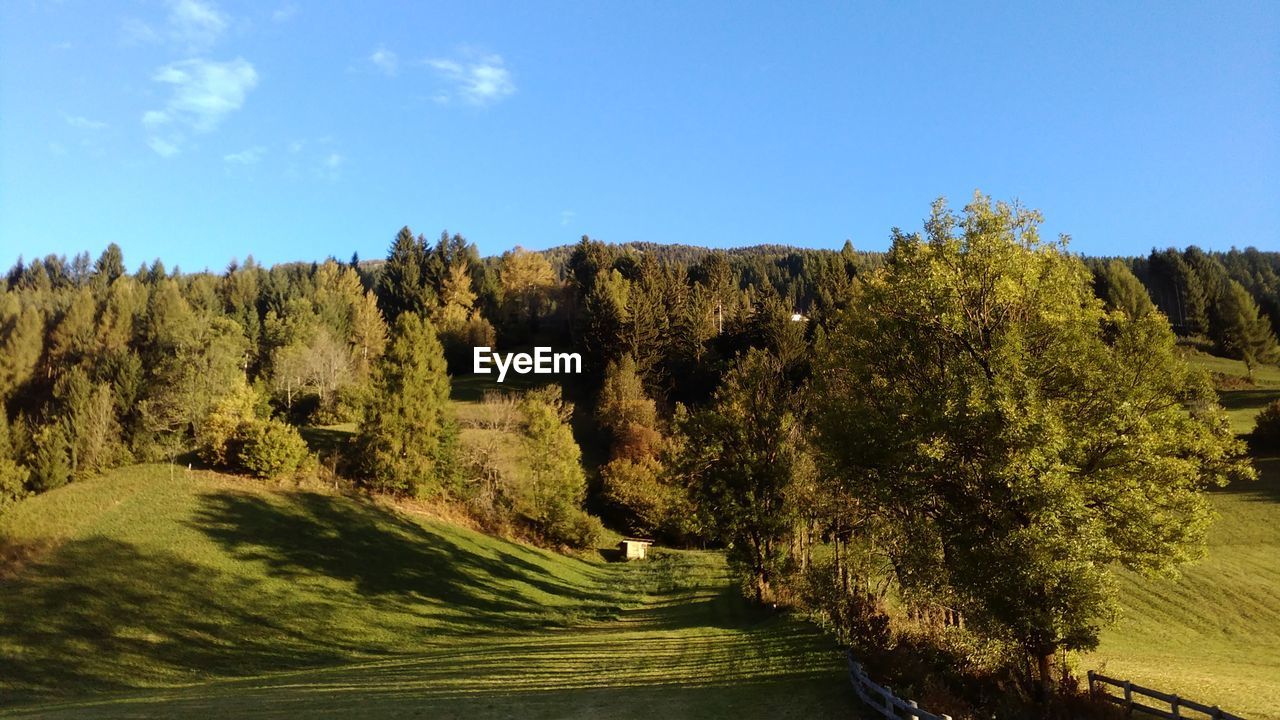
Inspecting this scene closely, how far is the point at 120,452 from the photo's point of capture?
44.8m

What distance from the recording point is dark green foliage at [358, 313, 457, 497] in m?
47.1

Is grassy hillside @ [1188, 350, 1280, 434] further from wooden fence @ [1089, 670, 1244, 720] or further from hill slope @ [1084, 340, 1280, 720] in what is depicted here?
wooden fence @ [1089, 670, 1244, 720]

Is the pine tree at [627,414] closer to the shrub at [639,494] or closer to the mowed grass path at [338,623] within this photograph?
the shrub at [639,494]

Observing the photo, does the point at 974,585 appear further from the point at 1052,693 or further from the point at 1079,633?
the point at 1052,693

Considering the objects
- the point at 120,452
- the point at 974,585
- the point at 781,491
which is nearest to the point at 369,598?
the point at 781,491

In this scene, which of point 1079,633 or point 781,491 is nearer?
point 1079,633

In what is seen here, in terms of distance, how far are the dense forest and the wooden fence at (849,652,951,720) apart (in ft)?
4.37

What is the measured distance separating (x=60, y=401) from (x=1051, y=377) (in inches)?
2890

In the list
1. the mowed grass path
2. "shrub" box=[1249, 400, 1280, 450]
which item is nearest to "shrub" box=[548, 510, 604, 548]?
the mowed grass path

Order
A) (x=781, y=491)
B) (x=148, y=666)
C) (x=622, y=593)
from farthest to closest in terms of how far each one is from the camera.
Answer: (x=622, y=593) < (x=781, y=491) < (x=148, y=666)

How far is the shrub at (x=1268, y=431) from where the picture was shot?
52.8 meters

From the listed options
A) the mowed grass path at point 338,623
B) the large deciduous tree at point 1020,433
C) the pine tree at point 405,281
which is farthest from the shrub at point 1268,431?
the pine tree at point 405,281

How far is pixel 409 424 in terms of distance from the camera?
48250 millimetres

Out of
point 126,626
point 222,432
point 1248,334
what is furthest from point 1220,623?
point 1248,334
